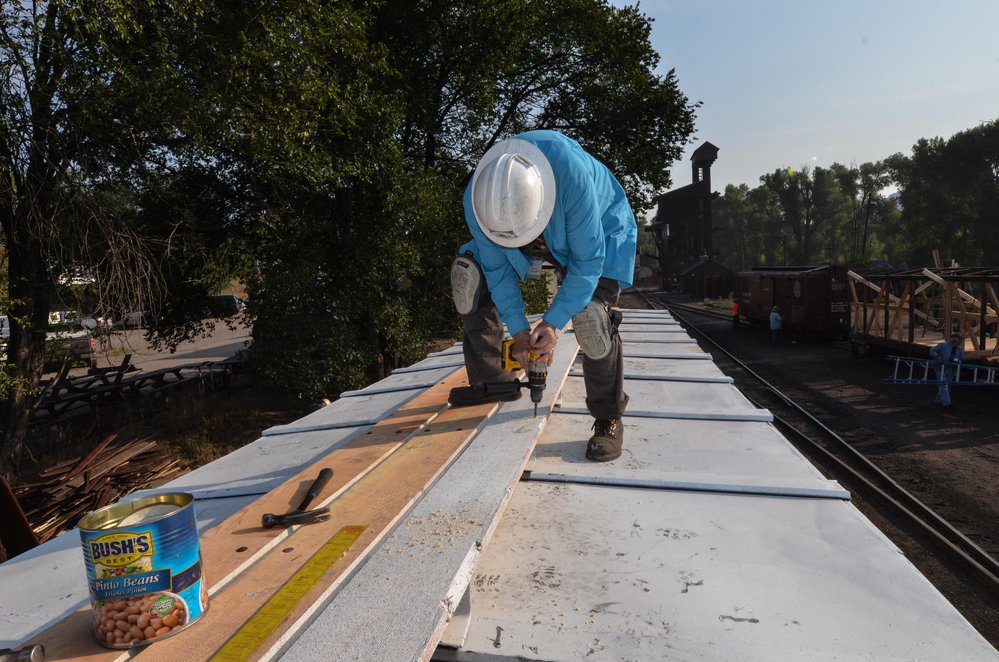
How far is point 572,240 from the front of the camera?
3.13 m

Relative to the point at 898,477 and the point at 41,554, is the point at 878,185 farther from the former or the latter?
the point at 41,554

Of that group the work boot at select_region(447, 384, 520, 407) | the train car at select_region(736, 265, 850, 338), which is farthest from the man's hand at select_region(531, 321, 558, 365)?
the train car at select_region(736, 265, 850, 338)

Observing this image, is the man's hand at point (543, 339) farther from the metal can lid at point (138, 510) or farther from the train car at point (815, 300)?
the train car at point (815, 300)

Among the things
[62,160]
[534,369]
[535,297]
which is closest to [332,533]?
[534,369]

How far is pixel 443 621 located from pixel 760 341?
81.3ft

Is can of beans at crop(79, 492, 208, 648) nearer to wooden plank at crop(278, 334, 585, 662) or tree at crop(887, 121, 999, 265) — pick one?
wooden plank at crop(278, 334, 585, 662)

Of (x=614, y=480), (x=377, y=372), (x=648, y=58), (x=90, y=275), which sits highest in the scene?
(x=648, y=58)

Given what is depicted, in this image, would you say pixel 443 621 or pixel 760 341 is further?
pixel 760 341

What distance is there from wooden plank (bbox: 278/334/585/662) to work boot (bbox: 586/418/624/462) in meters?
0.58

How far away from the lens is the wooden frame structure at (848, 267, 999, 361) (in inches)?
497

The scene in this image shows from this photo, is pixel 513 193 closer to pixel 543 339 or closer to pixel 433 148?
pixel 543 339

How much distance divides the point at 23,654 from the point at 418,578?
0.88 m

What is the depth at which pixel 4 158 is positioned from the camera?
6.75m

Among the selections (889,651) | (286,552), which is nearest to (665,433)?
(889,651)
